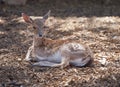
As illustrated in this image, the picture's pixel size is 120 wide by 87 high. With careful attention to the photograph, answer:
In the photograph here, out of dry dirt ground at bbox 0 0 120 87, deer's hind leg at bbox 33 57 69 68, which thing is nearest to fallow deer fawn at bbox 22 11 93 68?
deer's hind leg at bbox 33 57 69 68

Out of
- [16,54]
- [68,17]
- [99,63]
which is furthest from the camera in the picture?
[68,17]

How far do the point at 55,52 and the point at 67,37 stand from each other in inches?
70.5

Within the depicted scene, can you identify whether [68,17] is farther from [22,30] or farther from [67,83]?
[67,83]

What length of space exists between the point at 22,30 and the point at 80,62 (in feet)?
9.12

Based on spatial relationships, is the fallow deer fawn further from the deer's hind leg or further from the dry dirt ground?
the dry dirt ground

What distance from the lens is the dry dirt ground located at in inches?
193

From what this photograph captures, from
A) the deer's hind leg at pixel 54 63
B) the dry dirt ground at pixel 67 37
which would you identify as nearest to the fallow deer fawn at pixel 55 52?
the deer's hind leg at pixel 54 63

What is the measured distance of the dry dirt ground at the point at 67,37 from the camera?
16.1 ft

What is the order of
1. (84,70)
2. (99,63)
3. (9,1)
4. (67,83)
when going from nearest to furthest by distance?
(67,83) → (84,70) → (99,63) → (9,1)

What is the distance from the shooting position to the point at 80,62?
534 cm

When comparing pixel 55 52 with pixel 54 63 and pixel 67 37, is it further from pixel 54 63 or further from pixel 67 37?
pixel 67 37

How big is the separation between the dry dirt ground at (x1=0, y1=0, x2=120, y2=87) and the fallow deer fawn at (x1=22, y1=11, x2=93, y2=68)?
0.13 meters

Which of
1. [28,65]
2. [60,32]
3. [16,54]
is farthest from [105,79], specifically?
[60,32]

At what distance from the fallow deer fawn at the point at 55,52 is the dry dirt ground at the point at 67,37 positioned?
127 millimetres
